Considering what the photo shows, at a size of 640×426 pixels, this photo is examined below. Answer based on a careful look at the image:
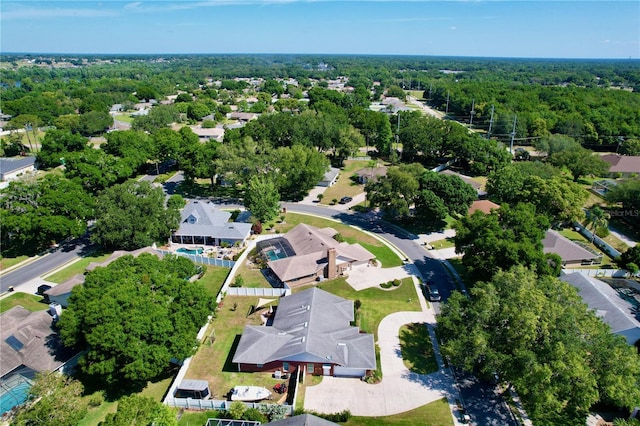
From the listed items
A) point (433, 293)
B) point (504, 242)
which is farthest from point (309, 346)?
point (504, 242)

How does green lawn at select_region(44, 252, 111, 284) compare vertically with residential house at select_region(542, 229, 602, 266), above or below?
below

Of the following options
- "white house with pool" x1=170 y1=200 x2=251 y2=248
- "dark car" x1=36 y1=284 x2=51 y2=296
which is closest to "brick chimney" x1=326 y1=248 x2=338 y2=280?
"white house with pool" x1=170 y1=200 x2=251 y2=248

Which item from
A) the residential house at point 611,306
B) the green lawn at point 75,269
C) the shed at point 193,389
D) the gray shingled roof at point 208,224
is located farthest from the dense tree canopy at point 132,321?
the residential house at point 611,306

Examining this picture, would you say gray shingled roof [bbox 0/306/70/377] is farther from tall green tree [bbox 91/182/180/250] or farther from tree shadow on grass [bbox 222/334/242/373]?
tall green tree [bbox 91/182/180/250]

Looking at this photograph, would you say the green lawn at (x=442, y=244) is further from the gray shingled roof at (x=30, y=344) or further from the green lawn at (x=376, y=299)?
the gray shingled roof at (x=30, y=344)

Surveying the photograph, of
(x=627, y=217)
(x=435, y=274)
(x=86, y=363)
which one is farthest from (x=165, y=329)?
(x=627, y=217)
